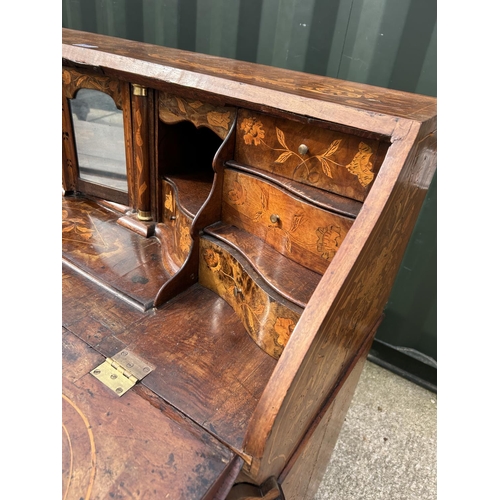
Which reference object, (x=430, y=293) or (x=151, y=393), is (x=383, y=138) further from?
(x=430, y=293)

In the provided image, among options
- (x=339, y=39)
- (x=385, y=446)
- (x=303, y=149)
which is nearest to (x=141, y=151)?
(x=303, y=149)

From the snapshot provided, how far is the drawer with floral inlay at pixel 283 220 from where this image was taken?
94cm

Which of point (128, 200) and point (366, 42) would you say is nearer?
point (128, 200)

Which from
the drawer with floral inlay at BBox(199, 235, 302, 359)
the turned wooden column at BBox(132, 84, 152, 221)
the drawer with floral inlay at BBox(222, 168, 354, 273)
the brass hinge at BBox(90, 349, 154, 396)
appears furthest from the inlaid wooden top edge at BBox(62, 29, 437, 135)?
the brass hinge at BBox(90, 349, 154, 396)

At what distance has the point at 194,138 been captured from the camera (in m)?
1.50

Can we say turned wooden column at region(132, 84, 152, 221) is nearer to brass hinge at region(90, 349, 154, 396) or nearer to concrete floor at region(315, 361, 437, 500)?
brass hinge at region(90, 349, 154, 396)

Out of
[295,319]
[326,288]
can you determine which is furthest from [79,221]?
[326,288]

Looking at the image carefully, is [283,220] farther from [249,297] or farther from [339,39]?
[339,39]

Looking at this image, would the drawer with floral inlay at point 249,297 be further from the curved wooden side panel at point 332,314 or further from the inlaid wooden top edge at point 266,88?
the inlaid wooden top edge at point 266,88

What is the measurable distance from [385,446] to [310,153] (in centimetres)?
176

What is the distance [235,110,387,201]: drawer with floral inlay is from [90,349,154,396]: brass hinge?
595mm

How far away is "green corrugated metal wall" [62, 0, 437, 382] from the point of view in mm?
1752

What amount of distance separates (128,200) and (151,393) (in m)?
0.86

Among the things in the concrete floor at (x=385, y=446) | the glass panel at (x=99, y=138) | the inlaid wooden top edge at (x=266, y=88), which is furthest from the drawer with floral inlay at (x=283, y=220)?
the concrete floor at (x=385, y=446)
